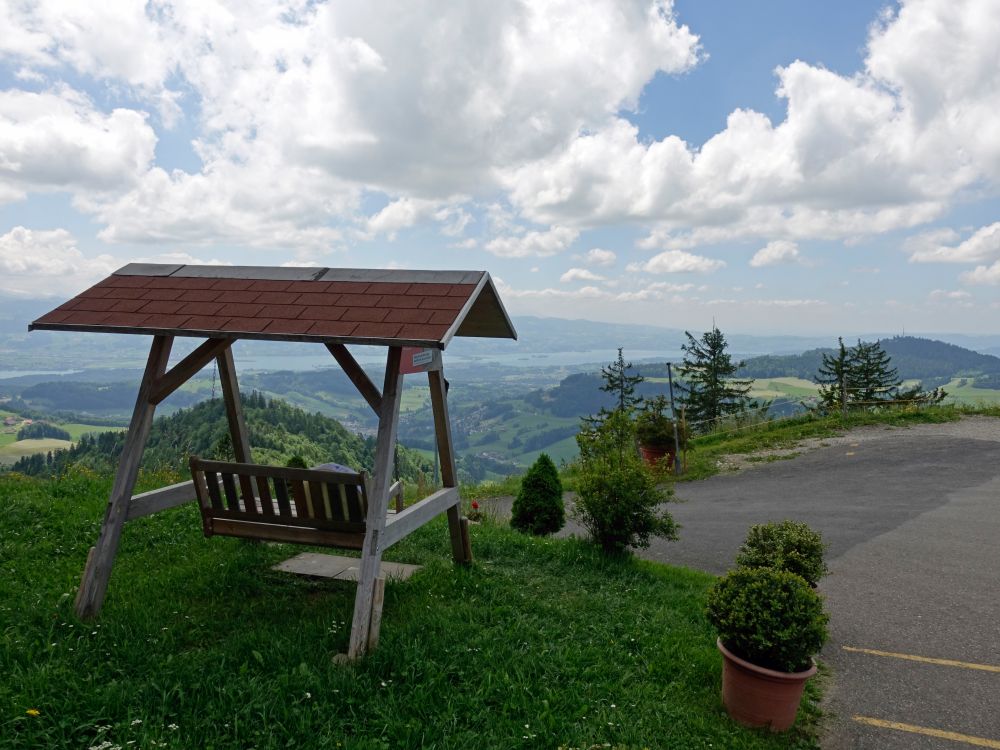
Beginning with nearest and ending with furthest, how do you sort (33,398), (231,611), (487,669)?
(487,669) → (231,611) → (33,398)

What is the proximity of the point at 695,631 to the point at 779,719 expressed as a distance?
132 centimetres

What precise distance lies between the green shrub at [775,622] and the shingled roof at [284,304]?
2.73m

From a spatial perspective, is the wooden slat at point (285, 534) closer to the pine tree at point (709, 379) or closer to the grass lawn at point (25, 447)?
the pine tree at point (709, 379)

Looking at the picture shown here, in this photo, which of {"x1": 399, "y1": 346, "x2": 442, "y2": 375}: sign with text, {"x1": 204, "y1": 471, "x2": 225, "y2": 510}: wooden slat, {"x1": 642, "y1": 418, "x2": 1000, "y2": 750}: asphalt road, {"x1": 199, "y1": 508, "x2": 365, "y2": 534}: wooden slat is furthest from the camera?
{"x1": 204, "y1": 471, "x2": 225, "y2": 510}: wooden slat

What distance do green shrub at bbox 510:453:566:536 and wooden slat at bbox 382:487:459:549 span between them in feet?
9.48

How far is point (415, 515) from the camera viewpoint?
220 inches

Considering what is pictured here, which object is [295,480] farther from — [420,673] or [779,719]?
[779,719]

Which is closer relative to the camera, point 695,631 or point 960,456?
point 695,631

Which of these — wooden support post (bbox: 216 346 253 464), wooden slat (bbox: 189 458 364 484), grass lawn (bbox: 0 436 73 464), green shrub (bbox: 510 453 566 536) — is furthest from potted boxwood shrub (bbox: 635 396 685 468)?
grass lawn (bbox: 0 436 73 464)

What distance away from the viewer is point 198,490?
550 centimetres

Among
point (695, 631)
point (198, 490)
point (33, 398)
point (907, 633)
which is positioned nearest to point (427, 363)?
point (198, 490)

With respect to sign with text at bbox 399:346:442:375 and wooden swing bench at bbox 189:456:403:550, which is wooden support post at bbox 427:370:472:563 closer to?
sign with text at bbox 399:346:442:375

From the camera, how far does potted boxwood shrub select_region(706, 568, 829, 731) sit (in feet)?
13.4

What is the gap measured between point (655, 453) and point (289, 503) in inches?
490
